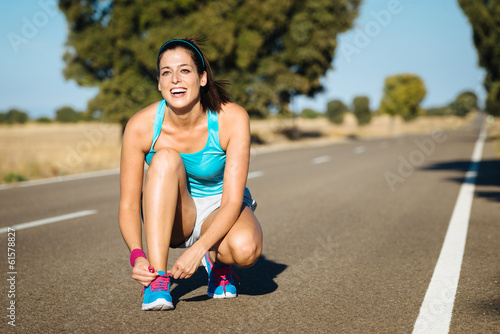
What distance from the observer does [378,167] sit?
1285 centimetres

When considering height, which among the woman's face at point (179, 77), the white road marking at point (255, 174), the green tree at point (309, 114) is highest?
the woman's face at point (179, 77)

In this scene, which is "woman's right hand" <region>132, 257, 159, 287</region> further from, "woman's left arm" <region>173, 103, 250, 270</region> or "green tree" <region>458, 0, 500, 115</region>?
"green tree" <region>458, 0, 500, 115</region>

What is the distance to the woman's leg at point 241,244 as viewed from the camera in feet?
9.15

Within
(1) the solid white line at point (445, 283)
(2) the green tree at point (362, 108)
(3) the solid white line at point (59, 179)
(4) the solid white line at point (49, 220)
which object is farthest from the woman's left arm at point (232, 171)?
(2) the green tree at point (362, 108)

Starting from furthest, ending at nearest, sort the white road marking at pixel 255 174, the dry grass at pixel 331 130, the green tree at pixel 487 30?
the dry grass at pixel 331 130 → the green tree at pixel 487 30 → the white road marking at pixel 255 174

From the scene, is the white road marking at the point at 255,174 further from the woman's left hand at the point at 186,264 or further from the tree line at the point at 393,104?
the tree line at the point at 393,104

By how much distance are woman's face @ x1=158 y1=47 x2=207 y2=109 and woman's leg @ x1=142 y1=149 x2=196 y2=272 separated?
322mm

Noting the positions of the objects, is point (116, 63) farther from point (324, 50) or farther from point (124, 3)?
point (324, 50)

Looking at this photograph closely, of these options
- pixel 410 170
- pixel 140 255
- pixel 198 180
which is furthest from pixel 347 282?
pixel 410 170

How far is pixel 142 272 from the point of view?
2598mm

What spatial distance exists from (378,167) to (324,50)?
1701 cm

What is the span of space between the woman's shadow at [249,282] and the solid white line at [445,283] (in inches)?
41.3

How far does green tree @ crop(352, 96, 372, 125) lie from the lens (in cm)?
6362

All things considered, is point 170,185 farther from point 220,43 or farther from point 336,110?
point 336,110
